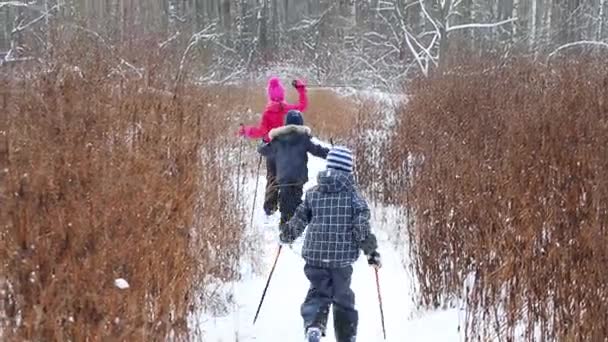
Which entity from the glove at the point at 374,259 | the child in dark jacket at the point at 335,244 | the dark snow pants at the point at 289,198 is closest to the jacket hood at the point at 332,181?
the child in dark jacket at the point at 335,244

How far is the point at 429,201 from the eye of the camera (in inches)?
232

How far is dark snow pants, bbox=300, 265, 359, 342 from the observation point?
189 inches

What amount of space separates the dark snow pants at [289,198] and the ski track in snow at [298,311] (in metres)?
0.38

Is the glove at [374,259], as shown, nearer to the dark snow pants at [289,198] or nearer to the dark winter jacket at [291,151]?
the dark winter jacket at [291,151]

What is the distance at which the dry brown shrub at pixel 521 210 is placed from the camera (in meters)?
3.92

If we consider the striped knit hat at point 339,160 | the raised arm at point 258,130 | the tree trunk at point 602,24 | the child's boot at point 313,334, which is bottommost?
the child's boot at point 313,334

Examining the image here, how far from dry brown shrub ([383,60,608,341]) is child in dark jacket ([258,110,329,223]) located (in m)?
1.14

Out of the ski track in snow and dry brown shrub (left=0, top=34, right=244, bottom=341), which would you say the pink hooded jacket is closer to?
the ski track in snow

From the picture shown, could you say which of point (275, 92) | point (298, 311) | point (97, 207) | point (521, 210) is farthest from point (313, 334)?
point (275, 92)

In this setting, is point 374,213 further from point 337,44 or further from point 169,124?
point 337,44

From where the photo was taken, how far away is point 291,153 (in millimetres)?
7719

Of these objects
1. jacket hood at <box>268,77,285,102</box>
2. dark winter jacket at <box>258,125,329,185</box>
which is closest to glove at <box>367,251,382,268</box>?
dark winter jacket at <box>258,125,329,185</box>

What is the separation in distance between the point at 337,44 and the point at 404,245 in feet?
81.6

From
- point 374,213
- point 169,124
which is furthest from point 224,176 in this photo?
point 374,213
